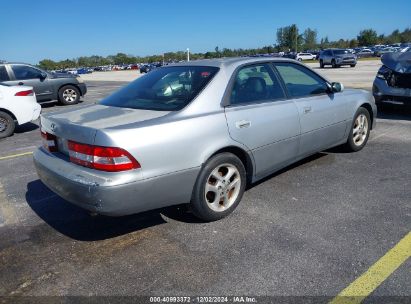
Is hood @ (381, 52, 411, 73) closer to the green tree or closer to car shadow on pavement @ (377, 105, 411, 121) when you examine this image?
car shadow on pavement @ (377, 105, 411, 121)

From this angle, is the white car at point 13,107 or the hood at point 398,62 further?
the white car at point 13,107

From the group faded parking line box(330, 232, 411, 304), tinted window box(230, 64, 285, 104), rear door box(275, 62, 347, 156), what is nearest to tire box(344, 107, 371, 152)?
rear door box(275, 62, 347, 156)

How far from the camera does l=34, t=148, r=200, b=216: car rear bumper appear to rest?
2832mm

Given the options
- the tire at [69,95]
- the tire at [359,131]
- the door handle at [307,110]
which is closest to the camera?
the door handle at [307,110]

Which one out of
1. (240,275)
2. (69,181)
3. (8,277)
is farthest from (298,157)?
(8,277)

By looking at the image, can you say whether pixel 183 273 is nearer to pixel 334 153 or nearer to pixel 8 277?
pixel 8 277

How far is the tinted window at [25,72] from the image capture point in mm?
11523

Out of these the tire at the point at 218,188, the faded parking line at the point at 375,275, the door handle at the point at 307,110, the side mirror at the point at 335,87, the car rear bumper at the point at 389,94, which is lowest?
the faded parking line at the point at 375,275

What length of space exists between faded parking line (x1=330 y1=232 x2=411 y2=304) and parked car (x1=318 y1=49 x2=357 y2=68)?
30430mm

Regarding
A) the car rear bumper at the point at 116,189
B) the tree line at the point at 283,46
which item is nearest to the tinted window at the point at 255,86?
the car rear bumper at the point at 116,189

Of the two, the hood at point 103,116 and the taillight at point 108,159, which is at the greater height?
the hood at point 103,116

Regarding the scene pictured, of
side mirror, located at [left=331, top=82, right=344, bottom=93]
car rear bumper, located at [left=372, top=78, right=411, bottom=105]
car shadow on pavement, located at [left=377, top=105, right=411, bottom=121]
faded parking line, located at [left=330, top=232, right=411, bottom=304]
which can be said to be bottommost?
faded parking line, located at [left=330, top=232, right=411, bottom=304]

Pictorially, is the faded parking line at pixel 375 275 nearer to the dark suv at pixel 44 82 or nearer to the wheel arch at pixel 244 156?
the wheel arch at pixel 244 156

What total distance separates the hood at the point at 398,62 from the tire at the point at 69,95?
985cm
